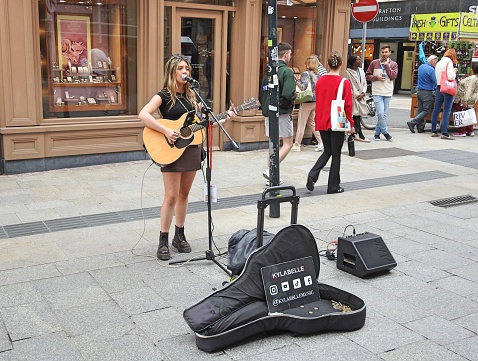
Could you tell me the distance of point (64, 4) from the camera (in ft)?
30.6

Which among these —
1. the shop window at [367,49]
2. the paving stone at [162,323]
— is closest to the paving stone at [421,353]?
the paving stone at [162,323]

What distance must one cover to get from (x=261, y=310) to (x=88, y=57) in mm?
7021

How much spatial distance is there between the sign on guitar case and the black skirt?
1.60 meters

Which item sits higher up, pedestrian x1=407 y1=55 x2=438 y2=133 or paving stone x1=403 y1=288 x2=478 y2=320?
pedestrian x1=407 y1=55 x2=438 y2=133

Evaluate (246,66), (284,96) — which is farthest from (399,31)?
(284,96)

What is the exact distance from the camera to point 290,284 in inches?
164

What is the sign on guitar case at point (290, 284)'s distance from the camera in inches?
160

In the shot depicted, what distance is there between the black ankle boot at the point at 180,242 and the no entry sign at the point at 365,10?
308 inches

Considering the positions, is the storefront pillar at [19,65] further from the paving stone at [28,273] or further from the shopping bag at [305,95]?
the shopping bag at [305,95]

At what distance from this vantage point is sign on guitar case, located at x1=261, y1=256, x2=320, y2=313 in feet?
13.3

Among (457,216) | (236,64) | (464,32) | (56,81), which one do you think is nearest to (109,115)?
(56,81)

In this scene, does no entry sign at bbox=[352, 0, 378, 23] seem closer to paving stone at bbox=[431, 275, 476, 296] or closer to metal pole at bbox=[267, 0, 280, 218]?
metal pole at bbox=[267, 0, 280, 218]

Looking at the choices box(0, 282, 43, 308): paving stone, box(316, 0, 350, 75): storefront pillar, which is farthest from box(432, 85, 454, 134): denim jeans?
box(0, 282, 43, 308): paving stone

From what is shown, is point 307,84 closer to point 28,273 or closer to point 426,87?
point 426,87
